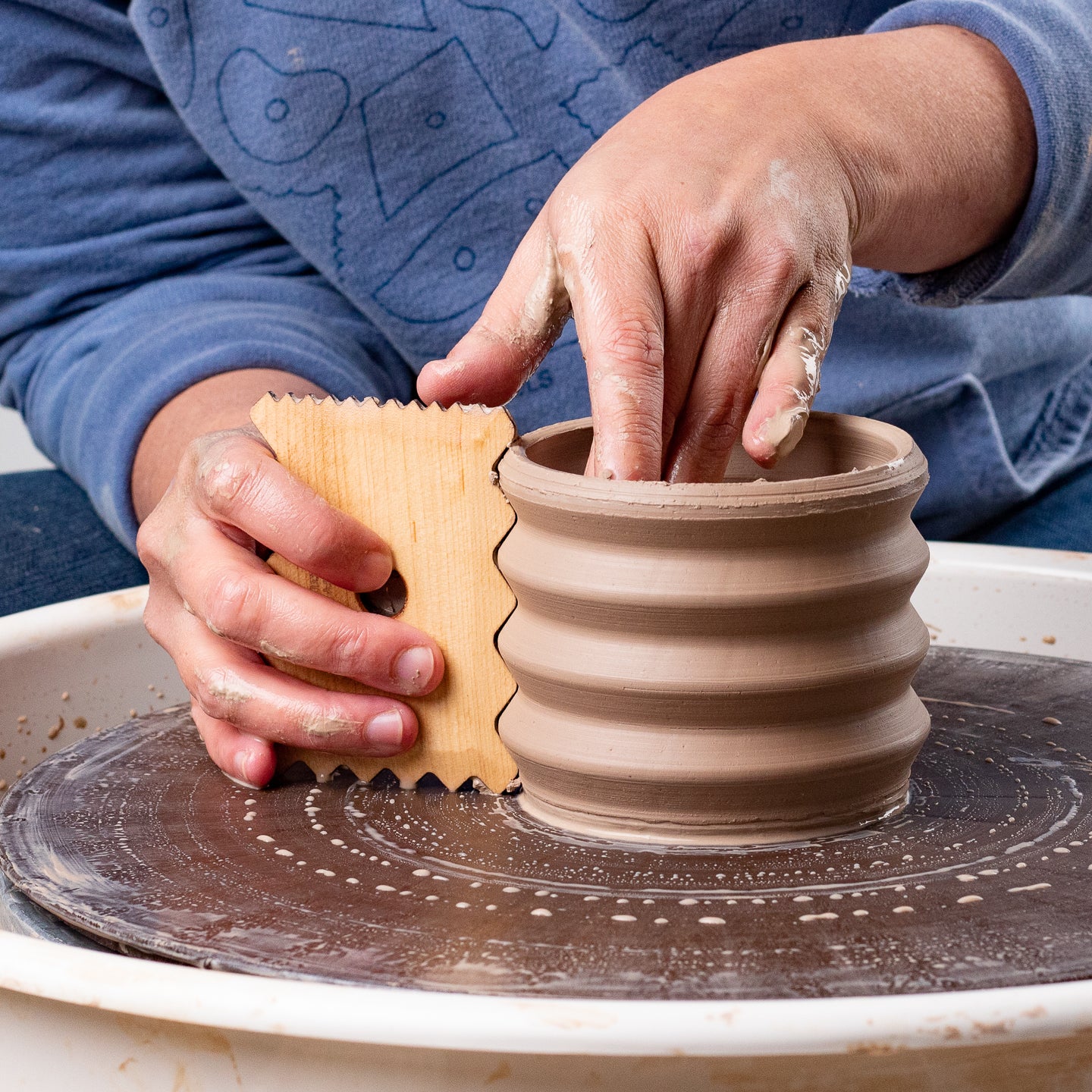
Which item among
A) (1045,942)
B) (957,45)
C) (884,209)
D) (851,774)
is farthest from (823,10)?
(1045,942)

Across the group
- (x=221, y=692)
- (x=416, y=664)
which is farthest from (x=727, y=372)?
(x=221, y=692)

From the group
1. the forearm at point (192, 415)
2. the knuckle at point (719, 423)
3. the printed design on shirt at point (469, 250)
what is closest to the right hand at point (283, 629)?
the knuckle at point (719, 423)

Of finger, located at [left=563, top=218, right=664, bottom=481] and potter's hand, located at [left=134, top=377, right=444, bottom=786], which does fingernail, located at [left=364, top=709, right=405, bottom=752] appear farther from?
finger, located at [left=563, top=218, right=664, bottom=481]

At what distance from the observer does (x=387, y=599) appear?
76 centimetres

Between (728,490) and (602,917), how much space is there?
21 centimetres

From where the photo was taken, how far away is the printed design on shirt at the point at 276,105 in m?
1.31

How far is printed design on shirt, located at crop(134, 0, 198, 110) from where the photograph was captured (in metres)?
1.30

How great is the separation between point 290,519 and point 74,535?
761mm

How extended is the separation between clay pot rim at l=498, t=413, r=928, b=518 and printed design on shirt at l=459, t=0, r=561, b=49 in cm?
80

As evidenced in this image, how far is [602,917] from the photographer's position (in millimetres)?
537

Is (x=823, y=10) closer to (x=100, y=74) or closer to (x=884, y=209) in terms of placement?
(x=884, y=209)

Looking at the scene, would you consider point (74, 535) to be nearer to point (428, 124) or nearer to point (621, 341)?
point (428, 124)

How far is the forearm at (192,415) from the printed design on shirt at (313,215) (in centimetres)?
21

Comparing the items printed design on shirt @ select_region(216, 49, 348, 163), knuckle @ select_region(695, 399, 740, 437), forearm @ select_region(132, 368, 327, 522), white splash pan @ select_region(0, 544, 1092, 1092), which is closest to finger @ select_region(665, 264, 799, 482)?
knuckle @ select_region(695, 399, 740, 437)
